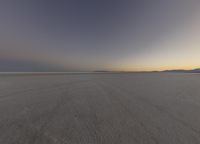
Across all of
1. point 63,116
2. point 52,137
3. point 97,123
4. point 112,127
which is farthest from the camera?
point 63,116

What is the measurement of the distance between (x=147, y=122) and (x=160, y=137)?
542 millimetres

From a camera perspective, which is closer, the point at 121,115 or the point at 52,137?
the point at 52,137

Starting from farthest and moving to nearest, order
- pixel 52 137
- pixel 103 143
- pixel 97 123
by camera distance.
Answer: pixel 97 123 → pixel 52 137 → pixel 103 143

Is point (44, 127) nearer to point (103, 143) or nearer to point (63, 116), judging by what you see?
point (63, 116)

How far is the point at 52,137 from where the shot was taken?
1929 mm

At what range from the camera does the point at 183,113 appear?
3.05 metres

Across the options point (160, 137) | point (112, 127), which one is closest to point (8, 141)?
point (112, 127)

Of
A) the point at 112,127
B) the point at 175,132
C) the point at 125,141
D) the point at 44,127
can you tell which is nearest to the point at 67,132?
the point at 44,127

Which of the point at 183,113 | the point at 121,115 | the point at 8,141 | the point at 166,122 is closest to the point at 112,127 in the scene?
A: the point at 121,115

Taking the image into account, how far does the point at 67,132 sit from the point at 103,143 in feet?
3.04

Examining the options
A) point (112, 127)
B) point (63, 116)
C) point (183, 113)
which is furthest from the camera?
point (183, 113)

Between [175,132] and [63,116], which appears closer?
[175,132]

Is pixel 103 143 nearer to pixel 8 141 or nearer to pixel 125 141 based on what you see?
pixel 125 141

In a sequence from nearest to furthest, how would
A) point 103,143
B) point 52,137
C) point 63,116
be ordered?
point 103,143 → point 52,137 → point 63,116
